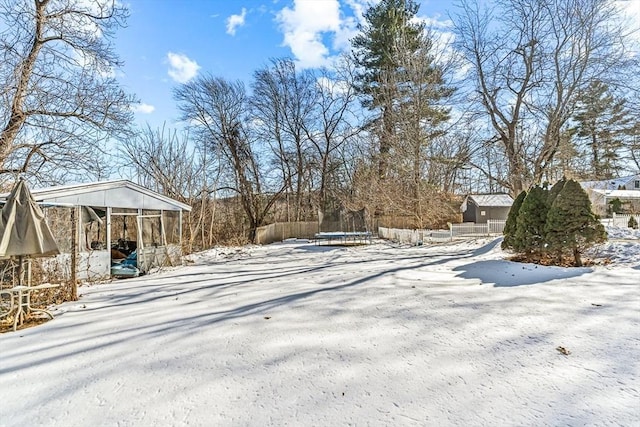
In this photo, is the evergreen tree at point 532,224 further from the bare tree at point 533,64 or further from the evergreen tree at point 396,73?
the evergreen tree at point 396,73

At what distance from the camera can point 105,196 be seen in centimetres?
941

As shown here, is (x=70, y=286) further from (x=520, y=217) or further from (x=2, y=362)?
(x=520, y=217)

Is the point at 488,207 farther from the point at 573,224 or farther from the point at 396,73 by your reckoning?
the point at 573,224

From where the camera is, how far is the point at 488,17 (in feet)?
43.3

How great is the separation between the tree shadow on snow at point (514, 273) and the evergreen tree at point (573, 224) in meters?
0.57

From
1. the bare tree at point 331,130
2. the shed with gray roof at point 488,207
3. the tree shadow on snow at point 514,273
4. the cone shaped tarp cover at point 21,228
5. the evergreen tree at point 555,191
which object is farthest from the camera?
the shed with gray roof at point 488,207

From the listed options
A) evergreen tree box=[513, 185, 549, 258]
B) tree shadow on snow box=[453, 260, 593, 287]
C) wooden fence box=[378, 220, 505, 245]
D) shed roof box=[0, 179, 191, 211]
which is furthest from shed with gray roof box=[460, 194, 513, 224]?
shed roof box=[0, 179, 191, 211]

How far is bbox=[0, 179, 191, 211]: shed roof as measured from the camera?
800 centimetres

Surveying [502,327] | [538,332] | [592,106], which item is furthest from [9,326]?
[592,106]

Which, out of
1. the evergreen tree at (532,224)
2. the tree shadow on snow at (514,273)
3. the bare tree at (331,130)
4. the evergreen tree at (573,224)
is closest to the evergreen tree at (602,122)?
the evergreen tree at (532,224)

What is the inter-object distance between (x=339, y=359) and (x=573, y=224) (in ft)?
21.8

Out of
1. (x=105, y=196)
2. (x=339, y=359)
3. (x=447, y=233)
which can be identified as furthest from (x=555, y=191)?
(x=105, y=196)

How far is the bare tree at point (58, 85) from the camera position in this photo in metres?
8.62

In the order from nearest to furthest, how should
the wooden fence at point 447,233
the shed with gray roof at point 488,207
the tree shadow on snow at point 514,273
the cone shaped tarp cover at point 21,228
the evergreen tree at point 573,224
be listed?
1. the cone shaped tarp cover at point 21,228
2. the tree shadow on snow at point 514,273
3. the evergreen tree at point 573,224
4. the wooden fence at point 447,233
5. the shed with gray roof at point 488,207
